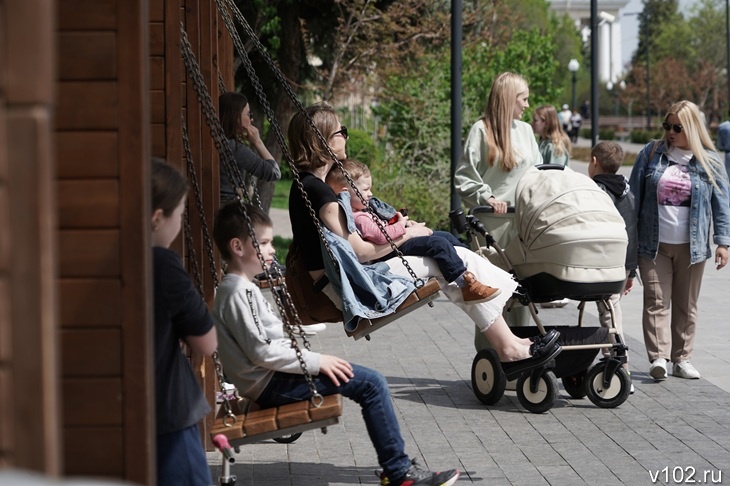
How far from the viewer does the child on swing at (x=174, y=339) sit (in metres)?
→ 4.31

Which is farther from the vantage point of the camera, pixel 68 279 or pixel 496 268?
pixel 496 268

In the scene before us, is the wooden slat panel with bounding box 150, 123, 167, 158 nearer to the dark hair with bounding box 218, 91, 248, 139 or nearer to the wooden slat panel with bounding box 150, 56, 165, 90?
the wooden slat panel with bounding box 150, 56, 165, 90

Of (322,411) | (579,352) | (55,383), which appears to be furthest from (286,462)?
(55,383)

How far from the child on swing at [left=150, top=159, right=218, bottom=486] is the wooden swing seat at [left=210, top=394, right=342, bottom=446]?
0.57 metres

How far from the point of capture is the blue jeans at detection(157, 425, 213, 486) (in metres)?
4.50

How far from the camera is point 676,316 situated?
30.1 ft

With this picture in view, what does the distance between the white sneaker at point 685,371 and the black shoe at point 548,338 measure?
158cm

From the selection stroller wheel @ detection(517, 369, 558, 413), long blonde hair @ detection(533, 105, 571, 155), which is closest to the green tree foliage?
long blonde hair @ detection(533, 105, 571, 155)

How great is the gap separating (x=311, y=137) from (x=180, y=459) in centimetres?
283

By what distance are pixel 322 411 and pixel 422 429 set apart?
97.7 inches

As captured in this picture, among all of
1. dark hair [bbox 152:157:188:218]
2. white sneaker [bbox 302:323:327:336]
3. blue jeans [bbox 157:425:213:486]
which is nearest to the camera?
dark hair [bbox 152:157:188:218]

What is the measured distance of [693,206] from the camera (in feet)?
29.0

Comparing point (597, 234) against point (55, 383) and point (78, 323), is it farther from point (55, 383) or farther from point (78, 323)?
point (55, 383)

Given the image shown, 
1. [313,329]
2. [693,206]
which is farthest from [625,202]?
[313,329]
